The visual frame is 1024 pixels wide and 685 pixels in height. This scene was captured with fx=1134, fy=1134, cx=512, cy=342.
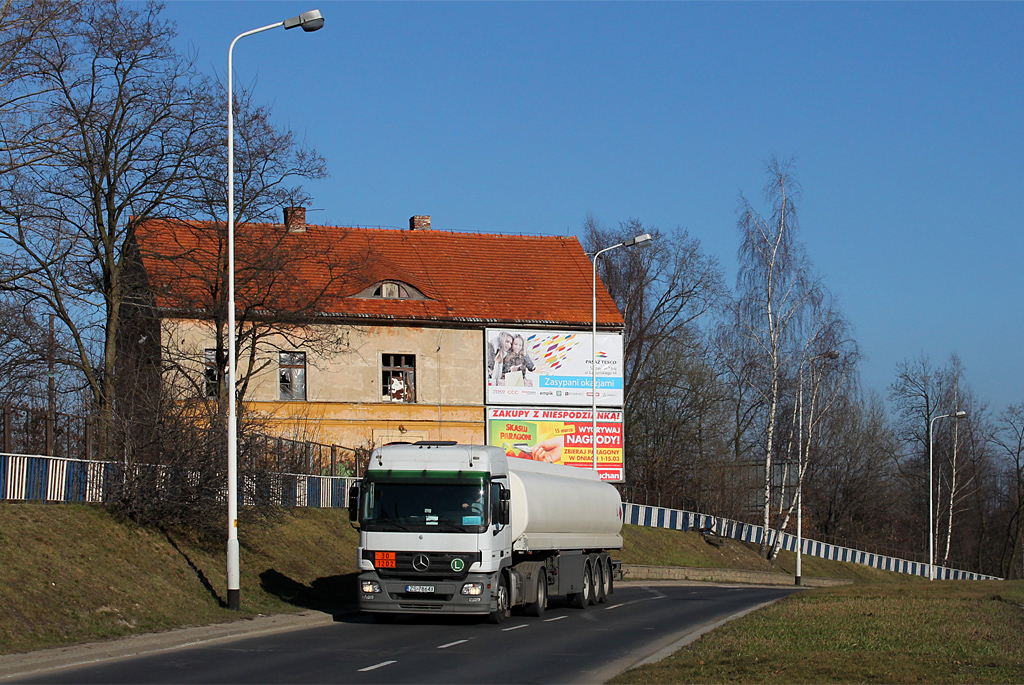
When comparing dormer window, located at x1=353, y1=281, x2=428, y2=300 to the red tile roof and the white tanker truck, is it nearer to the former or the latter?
the red tile roof

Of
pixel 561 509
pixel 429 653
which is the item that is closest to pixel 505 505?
pixel 561 509

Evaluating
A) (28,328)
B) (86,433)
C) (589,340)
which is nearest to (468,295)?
(589,340)

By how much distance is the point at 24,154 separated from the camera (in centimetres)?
2070

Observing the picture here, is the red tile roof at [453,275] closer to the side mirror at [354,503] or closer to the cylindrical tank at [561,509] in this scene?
the cylindrical tank at [561,509]

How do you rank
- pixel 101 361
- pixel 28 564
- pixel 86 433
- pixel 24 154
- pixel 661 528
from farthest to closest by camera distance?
pixel 661 528 → pixel 101 361 → pixel 86 433 → pixel 24 154 → pixel 28 564

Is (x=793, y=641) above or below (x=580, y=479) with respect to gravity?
below

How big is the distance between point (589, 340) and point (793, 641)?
1375 inches

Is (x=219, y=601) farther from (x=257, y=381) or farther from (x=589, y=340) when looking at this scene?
(x=589, y=340)

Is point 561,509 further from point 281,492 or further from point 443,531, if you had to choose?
point 281,492

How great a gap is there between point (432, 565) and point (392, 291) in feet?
102

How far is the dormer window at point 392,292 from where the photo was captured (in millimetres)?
49375

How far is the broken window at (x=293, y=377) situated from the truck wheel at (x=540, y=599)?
1017 inches

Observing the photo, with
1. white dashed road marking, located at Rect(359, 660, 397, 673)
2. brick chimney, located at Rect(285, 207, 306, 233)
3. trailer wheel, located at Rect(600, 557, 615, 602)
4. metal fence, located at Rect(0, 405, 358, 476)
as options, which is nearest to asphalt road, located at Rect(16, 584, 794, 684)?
white dashed road marking, located at Rect(359, 660, 397, 673)

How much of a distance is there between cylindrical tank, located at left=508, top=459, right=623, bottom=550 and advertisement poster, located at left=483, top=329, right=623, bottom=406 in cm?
1912
